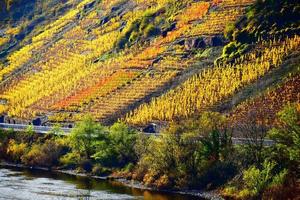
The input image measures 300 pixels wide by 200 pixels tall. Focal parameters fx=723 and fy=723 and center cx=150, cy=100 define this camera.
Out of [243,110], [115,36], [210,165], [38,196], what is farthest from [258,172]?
[115,36]

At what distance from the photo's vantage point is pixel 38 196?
72562 mm

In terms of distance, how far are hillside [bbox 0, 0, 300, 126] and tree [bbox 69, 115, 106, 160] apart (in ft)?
47.1

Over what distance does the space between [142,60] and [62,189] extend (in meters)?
64.0

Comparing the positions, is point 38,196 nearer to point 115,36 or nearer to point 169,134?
point 169,134

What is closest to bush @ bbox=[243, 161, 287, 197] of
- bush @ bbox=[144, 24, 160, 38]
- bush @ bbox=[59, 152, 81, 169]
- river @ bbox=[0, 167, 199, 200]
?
river @ bbox=[0, 167, 199, 200]

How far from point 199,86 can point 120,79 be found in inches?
988

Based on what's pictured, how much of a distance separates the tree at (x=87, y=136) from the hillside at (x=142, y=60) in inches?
565

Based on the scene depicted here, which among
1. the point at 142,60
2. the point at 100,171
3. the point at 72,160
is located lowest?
the point at 100,171

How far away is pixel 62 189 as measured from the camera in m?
77.2

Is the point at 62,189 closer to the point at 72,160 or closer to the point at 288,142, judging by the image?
the point at 72,160

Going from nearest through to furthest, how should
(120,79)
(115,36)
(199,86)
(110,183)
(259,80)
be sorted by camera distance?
(110,183), (259,80), (199,86), (120,79), (115,36)

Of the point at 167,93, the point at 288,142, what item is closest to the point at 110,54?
the point at 167,93

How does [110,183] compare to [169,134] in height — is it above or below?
below

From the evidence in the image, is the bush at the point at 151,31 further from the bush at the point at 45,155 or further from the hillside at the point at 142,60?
the bush at the point at 45,155
